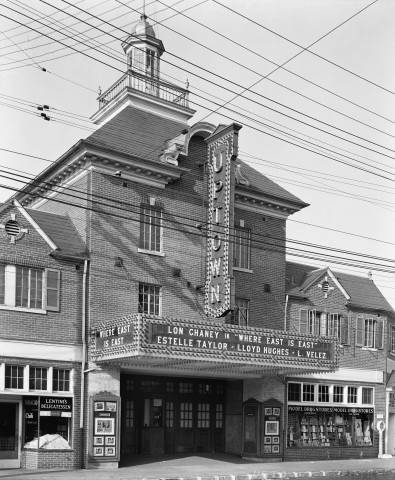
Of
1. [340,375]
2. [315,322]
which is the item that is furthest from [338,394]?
[315,322]

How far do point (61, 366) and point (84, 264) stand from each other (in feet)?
11.6

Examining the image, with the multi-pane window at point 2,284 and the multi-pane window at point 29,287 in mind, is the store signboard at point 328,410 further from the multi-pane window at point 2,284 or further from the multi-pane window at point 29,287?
the multi-pane window at point 2,284

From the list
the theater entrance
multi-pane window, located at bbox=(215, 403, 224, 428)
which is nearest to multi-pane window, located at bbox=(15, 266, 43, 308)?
the theater entrance

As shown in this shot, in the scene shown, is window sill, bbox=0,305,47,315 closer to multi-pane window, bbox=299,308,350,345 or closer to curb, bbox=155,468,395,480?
curb, bbox=155,468,395,480

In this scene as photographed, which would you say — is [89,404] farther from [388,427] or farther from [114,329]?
[388,427]

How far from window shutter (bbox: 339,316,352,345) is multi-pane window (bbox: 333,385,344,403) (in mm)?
2000

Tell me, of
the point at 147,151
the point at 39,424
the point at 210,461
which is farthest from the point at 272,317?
the point at 39,424

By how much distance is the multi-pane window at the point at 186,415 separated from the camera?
28891mm

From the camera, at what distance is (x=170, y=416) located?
93.7ft

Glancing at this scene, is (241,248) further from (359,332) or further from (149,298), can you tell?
(359,332)

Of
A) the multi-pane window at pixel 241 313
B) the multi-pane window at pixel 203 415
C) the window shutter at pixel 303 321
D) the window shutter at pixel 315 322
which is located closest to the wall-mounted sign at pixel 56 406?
the multi-pane window at pixel 203 415

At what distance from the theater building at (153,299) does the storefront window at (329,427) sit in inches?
31.9

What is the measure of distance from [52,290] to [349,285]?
16.0 meters

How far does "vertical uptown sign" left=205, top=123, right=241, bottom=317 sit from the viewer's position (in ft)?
86.4
